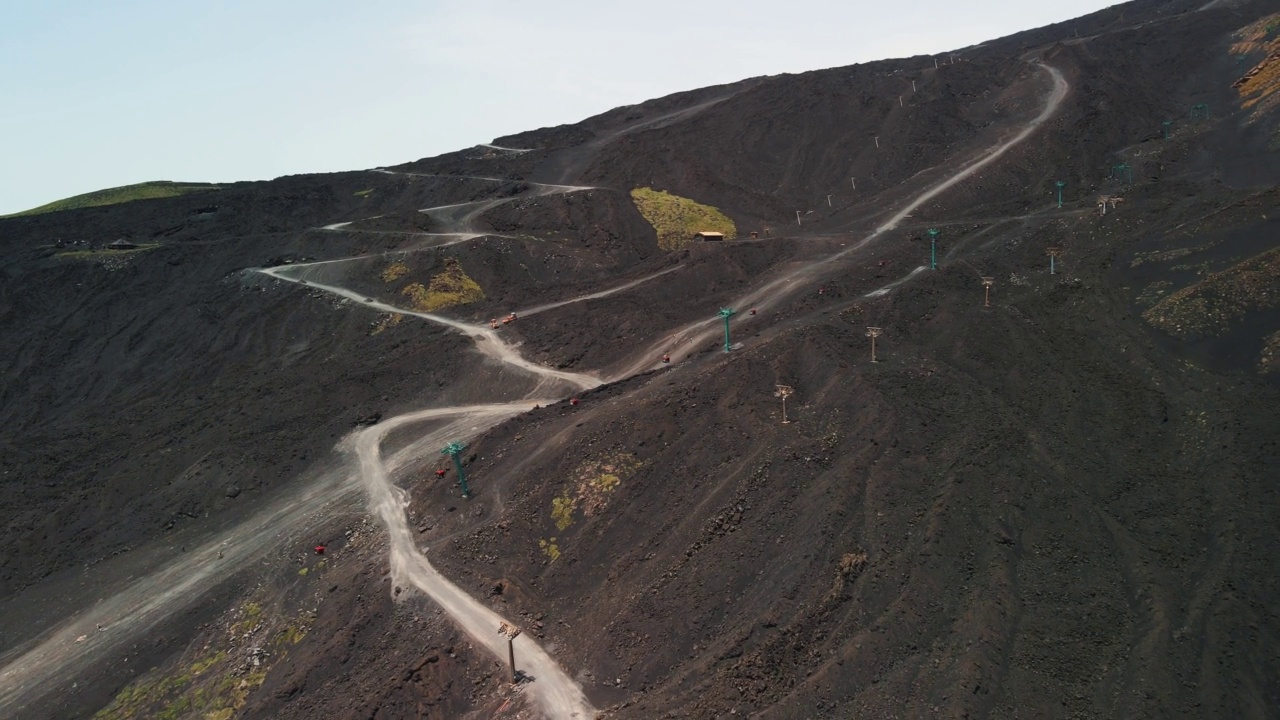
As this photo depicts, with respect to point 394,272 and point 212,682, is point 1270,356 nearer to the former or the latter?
point 212,682

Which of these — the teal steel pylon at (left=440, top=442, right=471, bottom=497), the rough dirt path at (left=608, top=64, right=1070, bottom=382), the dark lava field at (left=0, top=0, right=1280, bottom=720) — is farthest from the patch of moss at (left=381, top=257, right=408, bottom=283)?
the teal steel pylon at (left=440, top=442, right=471, bottom=497)

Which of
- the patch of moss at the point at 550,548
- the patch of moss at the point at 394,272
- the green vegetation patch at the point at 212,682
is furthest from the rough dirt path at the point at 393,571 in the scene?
the patch of moss at the point at 394,272

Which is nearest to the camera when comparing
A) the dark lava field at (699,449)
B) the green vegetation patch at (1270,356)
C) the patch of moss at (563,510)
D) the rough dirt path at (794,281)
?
the dark lava field at (699,449)

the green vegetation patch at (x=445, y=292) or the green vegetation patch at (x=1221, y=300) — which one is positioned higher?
the green vegetation patch at (x=445, y=292)

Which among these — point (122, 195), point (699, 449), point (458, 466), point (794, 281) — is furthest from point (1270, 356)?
point (122, 195)

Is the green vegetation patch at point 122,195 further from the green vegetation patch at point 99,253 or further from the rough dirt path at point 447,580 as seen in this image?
the rough dirt path at point 447,580

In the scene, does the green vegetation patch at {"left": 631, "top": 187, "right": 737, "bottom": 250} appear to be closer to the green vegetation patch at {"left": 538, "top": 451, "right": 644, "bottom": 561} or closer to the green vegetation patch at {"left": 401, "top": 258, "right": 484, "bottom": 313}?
the green vegetation patch at {"left": 401, "top": 258, "right": 484, "bottom": 313}
